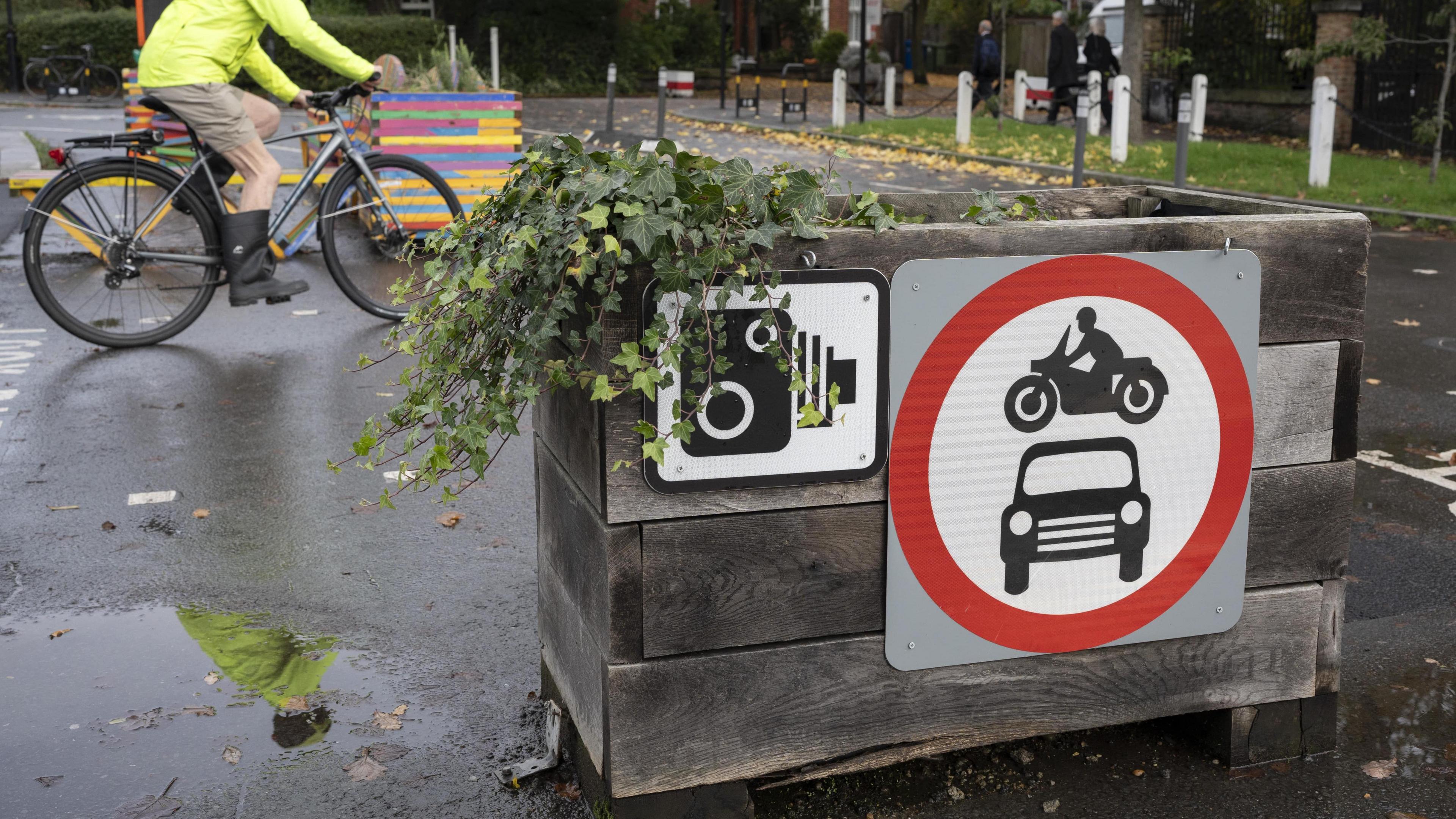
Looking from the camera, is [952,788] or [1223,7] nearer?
[952,788]

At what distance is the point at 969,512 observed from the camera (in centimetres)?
288

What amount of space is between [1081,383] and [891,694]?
77cm

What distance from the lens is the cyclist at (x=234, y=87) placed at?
7098mm

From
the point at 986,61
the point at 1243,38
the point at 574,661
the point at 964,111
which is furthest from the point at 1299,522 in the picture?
the point at 986,61

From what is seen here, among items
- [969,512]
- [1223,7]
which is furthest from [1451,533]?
[1223,7]

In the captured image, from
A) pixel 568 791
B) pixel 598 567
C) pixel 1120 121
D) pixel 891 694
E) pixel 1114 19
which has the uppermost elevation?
pixel 1114 19

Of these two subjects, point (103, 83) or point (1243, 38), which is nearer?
point (1243, 38)

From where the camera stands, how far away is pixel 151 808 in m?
2.96

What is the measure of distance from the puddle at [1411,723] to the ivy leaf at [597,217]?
222 centimetres

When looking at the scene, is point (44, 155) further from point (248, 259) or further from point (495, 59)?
point (495, 59)

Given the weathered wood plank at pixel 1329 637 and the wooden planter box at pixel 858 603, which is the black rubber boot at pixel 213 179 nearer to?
the wooden planter box at pixel 858 603

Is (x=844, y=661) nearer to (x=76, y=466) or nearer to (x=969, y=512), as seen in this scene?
(x=969, y=512)

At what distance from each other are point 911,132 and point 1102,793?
67.2 ft

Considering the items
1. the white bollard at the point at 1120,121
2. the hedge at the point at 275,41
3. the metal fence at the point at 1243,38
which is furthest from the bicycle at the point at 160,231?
the hedge at the point at 275,41
